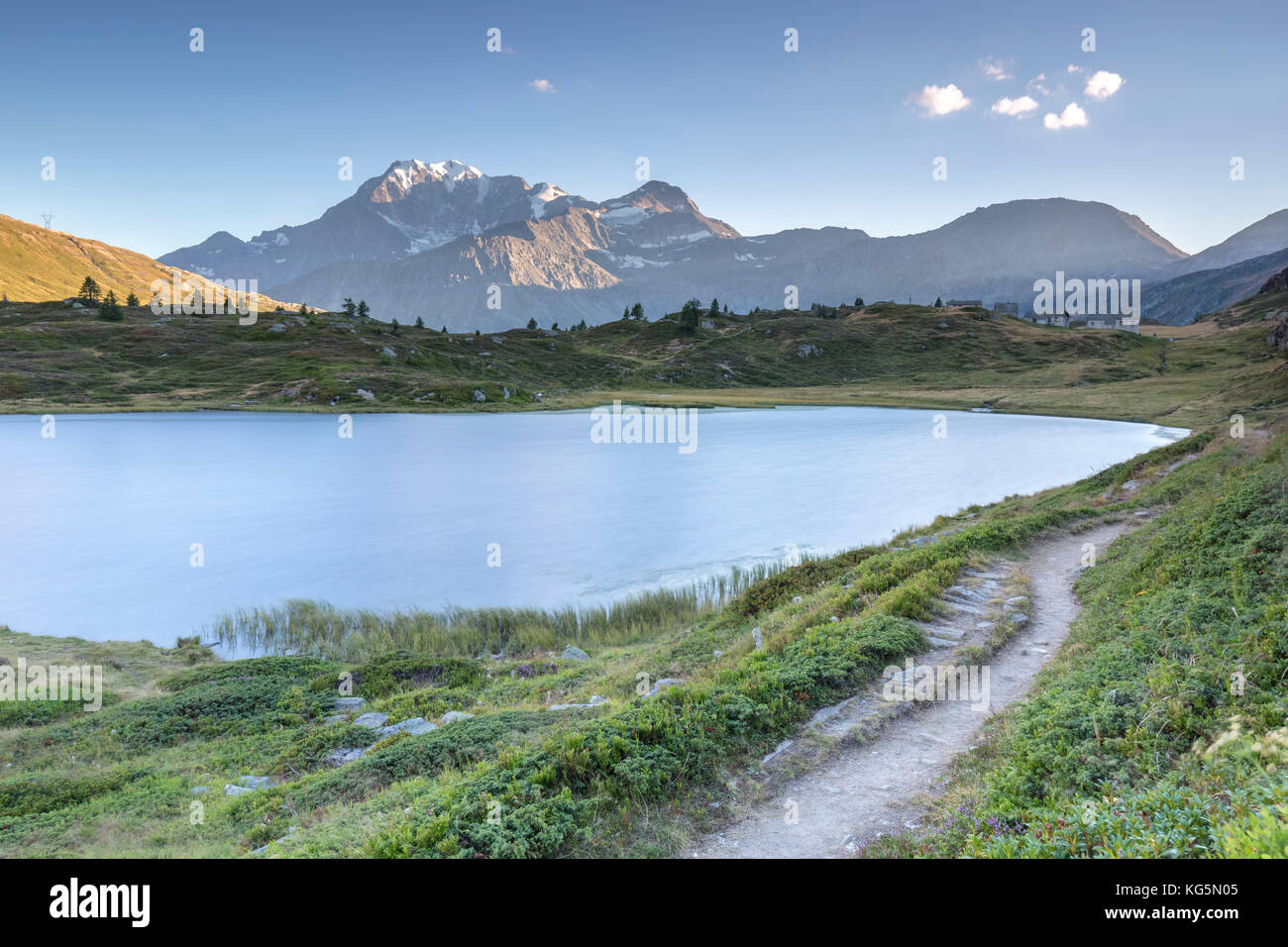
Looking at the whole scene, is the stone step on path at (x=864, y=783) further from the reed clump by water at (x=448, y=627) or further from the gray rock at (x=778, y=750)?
the reed clump by water at (x=448, y=627)

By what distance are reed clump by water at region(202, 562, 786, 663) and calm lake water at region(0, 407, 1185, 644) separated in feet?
6.60

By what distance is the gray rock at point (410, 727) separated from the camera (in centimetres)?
1343

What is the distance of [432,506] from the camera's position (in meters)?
45.7

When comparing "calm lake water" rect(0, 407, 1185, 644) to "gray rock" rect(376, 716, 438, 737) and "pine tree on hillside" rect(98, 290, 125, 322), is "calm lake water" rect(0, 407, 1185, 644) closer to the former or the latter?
"gray rock" rect(376, 716, 438, 737)

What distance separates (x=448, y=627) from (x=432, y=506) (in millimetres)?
24209

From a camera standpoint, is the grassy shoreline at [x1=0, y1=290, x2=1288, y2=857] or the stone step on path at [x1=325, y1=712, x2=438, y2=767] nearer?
Result: the grassy shoreline at [x1=0, y1=290, x2=1288, y2=857]

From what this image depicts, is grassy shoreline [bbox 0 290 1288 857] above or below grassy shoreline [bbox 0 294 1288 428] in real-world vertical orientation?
below

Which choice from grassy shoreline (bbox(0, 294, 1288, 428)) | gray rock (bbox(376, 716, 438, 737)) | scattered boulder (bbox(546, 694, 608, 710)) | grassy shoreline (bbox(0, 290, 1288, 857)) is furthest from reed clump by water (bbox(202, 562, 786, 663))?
grassy shoreline (bbox(0, 294, 1288, 428))

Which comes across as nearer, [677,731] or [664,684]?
[677,731]

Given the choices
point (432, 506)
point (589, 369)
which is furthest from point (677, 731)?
point (589, 369)

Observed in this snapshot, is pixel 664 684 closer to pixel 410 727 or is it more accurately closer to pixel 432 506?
pixel 410 727

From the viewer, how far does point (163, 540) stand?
1409 inches

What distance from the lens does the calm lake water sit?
94.3 feet
